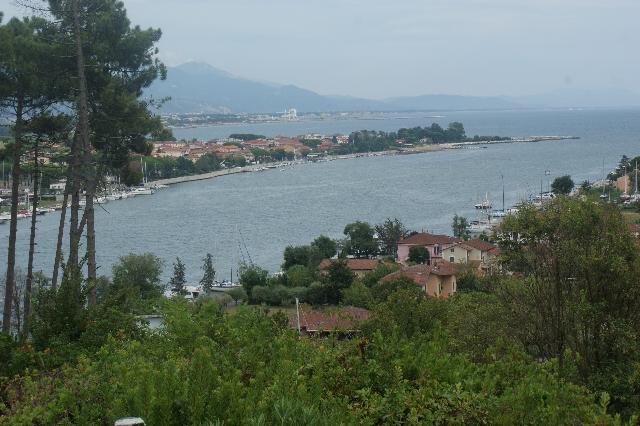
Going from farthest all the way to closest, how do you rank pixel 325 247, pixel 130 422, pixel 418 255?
pixel 325 247 → pixel 418 255 → pixel 130 422

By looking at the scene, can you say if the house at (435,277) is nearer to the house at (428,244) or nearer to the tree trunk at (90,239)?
the house at (428,244)

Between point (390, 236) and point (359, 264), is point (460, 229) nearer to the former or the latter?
point (390, 236)

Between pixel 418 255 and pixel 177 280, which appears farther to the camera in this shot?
pixel 418 255

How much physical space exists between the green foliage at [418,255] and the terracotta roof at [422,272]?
136 inches

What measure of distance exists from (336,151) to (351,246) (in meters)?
49.0

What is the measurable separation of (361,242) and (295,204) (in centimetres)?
1245

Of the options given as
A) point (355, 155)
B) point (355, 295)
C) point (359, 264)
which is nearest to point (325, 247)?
point (359, 264)

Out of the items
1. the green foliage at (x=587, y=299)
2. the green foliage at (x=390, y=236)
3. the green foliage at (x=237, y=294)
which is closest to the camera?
the green foliage at (x=587, y=299)

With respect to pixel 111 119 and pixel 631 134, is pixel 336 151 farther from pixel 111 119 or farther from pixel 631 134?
pixel 111 119

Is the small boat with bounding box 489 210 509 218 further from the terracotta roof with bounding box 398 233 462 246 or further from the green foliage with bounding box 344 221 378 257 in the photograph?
the terracotta roof with bounding box 398 233 462 246

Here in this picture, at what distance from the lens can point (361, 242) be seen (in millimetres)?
25141

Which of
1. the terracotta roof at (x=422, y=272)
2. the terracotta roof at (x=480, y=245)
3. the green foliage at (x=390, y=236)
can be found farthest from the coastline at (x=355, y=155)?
the terracotta roof at (x=422, y=272)

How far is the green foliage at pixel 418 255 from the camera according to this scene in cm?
2291

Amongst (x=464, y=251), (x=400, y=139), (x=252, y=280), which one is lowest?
(x=252, y=280)
